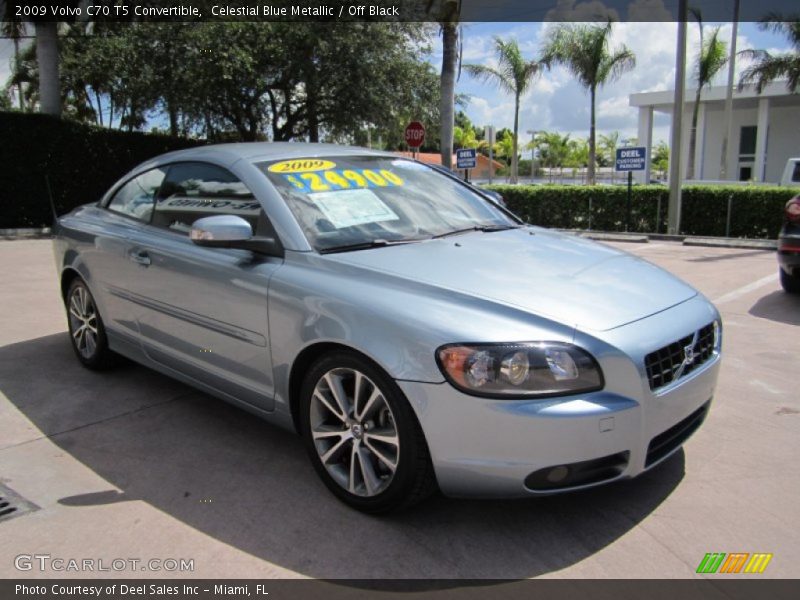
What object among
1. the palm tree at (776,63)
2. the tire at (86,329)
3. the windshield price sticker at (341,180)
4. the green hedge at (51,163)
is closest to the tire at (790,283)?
the windshield price sticker at (341,180)

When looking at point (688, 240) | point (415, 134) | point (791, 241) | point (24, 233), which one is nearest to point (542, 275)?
point (791, 241)

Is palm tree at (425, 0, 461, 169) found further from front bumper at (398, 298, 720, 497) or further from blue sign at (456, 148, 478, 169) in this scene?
front bumper at (398, 298, 720, 497)

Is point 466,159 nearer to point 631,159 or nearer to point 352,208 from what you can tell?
point 631,159

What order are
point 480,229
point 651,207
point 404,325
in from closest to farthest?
point 404,325 < point 480,229 < point 651,207

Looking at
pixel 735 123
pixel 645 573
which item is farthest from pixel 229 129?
pixel 735 123

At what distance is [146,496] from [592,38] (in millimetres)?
27822

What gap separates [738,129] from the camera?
3869cm

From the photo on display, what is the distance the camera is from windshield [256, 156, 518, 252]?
3271 mm

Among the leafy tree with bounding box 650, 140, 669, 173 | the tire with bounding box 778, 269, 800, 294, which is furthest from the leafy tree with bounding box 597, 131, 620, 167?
the tire with bounding box 778, 269, 800, 294

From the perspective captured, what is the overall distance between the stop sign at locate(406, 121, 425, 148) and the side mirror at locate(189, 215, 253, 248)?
12511 millimetres

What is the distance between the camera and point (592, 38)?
26.8 metres

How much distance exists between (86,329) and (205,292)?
1.80 metres

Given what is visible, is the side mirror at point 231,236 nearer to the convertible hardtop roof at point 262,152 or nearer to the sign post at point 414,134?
the convertible hardtop roof at point 262,152

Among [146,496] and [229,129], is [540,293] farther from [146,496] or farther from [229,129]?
[229,129]
